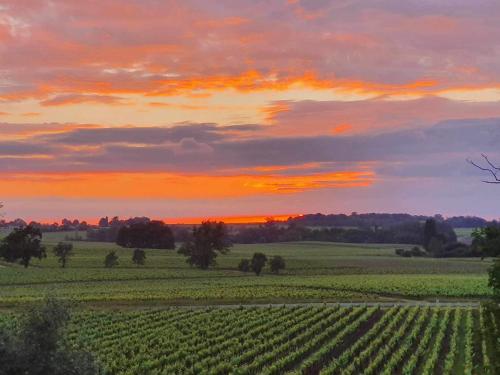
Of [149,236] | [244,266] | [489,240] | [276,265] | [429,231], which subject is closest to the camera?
[489,240]

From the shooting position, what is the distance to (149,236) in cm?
16738

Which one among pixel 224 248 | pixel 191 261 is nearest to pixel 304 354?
pixel 191 261

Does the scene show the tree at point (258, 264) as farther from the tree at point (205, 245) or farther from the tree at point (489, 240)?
→ the tree at point (489, 240)

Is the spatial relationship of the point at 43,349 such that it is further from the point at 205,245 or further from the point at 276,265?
the point at 205,245

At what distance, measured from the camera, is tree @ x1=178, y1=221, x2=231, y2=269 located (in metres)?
121

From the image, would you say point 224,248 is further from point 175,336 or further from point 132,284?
point 175,336

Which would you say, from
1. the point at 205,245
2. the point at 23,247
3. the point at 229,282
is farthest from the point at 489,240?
the point at 23,247

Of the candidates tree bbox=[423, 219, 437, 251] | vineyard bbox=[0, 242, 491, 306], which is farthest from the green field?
tree bbox=[423, 219, 437, 251]

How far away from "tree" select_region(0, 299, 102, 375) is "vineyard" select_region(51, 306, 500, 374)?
1070cm

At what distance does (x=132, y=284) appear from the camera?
8588cm

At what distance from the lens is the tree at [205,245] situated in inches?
4759

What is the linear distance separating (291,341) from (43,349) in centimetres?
2560

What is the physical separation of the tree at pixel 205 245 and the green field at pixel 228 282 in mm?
3147

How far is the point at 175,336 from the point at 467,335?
18897 millimetres
